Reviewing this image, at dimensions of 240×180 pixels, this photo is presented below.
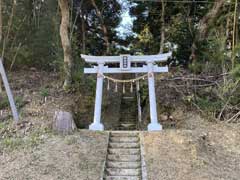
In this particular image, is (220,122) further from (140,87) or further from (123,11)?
(123,11)

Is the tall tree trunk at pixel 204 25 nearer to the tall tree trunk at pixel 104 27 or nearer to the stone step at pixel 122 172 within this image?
the tall tree trunk at pixel 104 27

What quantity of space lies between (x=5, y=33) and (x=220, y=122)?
6673 millimetres

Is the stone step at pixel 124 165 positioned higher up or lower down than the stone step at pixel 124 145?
lower down

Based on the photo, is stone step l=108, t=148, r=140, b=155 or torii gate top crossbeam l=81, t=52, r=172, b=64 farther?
torii gate top crossbeam l=81, t=52, r=172, b=64

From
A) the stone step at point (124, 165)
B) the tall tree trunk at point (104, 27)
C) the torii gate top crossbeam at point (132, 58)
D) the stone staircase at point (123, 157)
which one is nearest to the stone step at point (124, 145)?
the stone staircase at point (123, 157)

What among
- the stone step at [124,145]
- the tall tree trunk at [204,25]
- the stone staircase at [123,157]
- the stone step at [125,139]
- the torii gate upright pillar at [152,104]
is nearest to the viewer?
the stone staircase at [123,157]

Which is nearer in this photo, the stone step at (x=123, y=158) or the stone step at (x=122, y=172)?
the stone step at (x=122, y=172)

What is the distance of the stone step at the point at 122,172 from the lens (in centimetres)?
707

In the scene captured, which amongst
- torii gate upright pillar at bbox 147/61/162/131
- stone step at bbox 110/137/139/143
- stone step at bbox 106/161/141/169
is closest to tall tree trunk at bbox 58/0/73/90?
torii gate upright pillar at bbox 147/61/162/131

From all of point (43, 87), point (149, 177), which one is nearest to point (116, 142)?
point (149, 177)

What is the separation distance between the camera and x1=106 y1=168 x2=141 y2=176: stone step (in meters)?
7.07

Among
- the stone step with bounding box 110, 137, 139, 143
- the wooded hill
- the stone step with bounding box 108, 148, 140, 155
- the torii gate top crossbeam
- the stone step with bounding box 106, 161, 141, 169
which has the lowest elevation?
the stone step with bounding box 106, 161, 141, 169

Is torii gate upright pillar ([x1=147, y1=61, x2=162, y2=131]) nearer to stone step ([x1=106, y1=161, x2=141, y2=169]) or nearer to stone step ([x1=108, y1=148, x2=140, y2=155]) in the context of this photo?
stone step ([x1=108, y1=148, x2=140, y2=155])

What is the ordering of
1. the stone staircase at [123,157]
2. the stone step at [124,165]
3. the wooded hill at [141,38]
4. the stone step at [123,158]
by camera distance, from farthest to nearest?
1. the wooded hill at [141,38]
2. the stone step at [123,158]
3. the stone step at [124,165]
4. the stone staircase at [123,157]
